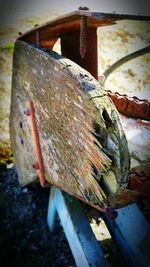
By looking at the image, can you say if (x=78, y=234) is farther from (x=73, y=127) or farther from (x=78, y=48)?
(x=78, y=48)

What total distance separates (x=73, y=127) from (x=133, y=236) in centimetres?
116

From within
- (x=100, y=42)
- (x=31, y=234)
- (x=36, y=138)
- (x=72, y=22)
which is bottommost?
(x=31, y=234)

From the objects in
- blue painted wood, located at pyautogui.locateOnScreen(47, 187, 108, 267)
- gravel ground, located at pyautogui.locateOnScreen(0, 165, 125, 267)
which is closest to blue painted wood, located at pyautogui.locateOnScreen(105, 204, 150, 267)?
blue painted wood, located at pyautogui.locateOnScreen(47, 187, 108, 267)

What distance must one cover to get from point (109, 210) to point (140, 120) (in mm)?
966

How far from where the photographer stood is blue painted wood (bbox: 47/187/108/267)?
6.48 feet

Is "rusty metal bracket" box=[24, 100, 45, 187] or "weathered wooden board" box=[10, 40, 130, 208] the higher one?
"weathered wooden board" box=[10, 40, 130, 208]

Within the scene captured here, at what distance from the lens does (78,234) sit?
81.8 inches

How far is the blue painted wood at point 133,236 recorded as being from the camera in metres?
1.95

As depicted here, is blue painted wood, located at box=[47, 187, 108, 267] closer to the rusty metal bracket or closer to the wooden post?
the rusty metal bracket

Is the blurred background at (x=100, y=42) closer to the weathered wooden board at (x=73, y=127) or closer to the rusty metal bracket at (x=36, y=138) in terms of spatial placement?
the rusty metal bracket at (x=36, y=138)

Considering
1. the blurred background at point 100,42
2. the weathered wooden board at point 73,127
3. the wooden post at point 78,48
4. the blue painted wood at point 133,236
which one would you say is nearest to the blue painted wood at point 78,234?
the blue painted wood at point 133,236

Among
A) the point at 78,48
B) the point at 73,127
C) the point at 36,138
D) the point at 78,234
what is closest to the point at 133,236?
the point at 78,234

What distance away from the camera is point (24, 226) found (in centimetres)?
286

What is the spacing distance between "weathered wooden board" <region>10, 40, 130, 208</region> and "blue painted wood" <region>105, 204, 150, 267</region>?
2.22ft
